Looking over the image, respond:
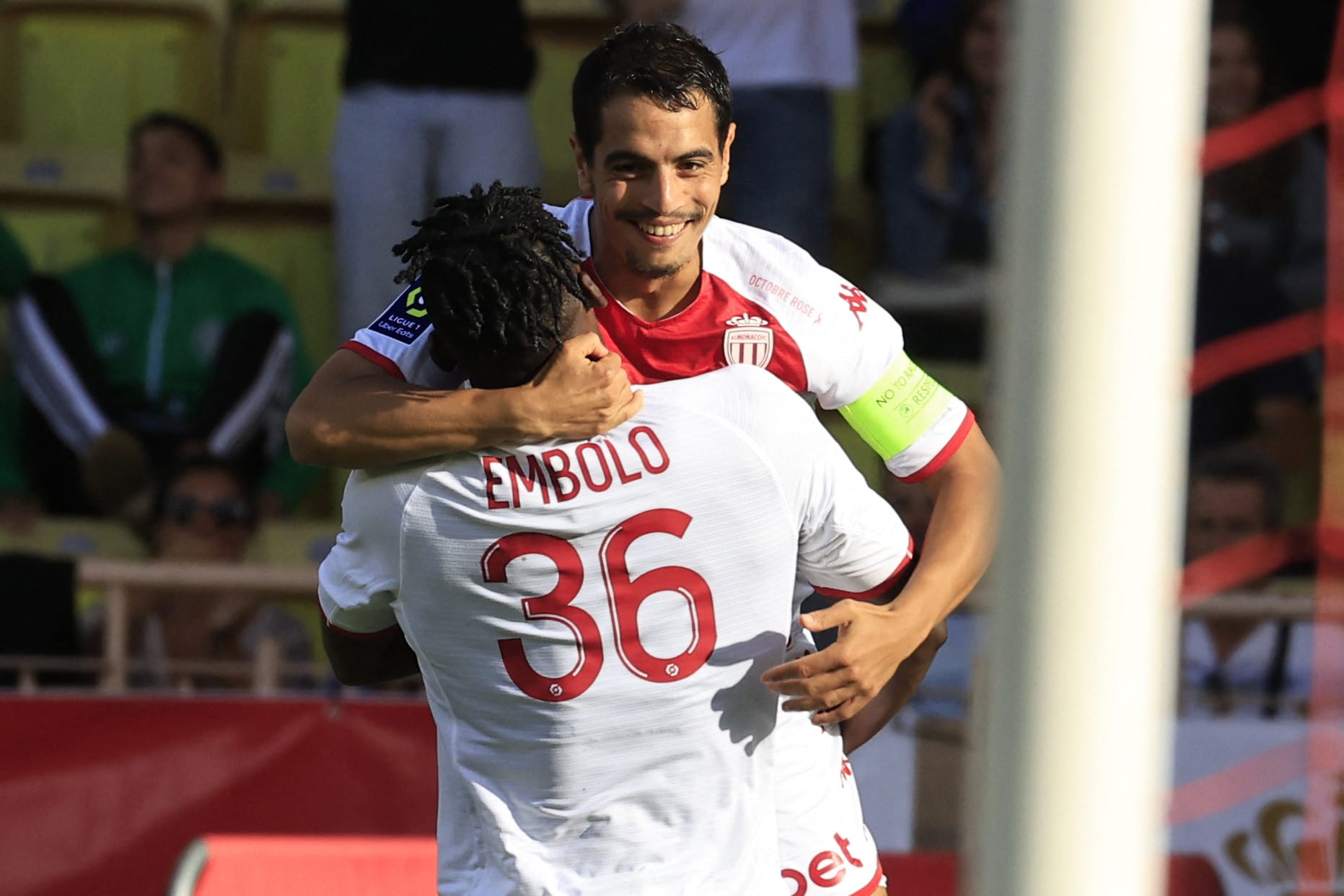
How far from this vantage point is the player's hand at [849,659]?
2.21m

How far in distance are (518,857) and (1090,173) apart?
4.28 ft

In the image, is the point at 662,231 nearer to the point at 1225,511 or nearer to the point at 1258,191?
the point at 1225,511

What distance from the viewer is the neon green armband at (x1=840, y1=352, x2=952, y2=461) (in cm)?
269

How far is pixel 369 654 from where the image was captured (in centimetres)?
244

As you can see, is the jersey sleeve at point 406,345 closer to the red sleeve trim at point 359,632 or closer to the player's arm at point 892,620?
the red sleeve trim at point 359,632

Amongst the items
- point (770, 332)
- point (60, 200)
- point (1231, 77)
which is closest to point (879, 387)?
point (770, 332)

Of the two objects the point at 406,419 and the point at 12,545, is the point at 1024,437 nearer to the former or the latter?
the point at 406,419

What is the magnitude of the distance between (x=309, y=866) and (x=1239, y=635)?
2433mm

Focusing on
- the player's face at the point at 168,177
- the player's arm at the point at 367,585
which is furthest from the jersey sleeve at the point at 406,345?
the player's face at the point at 168,177

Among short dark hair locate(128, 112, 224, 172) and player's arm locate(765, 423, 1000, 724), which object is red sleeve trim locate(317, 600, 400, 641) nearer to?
player's arm locate(765, 423, 1000, 724)

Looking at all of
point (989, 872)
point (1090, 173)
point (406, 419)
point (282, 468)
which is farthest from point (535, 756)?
point (282, 468)

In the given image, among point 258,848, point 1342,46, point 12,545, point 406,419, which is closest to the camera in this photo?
point 406,419

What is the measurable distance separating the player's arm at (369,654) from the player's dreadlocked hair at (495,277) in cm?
44

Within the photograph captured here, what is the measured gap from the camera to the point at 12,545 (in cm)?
540
